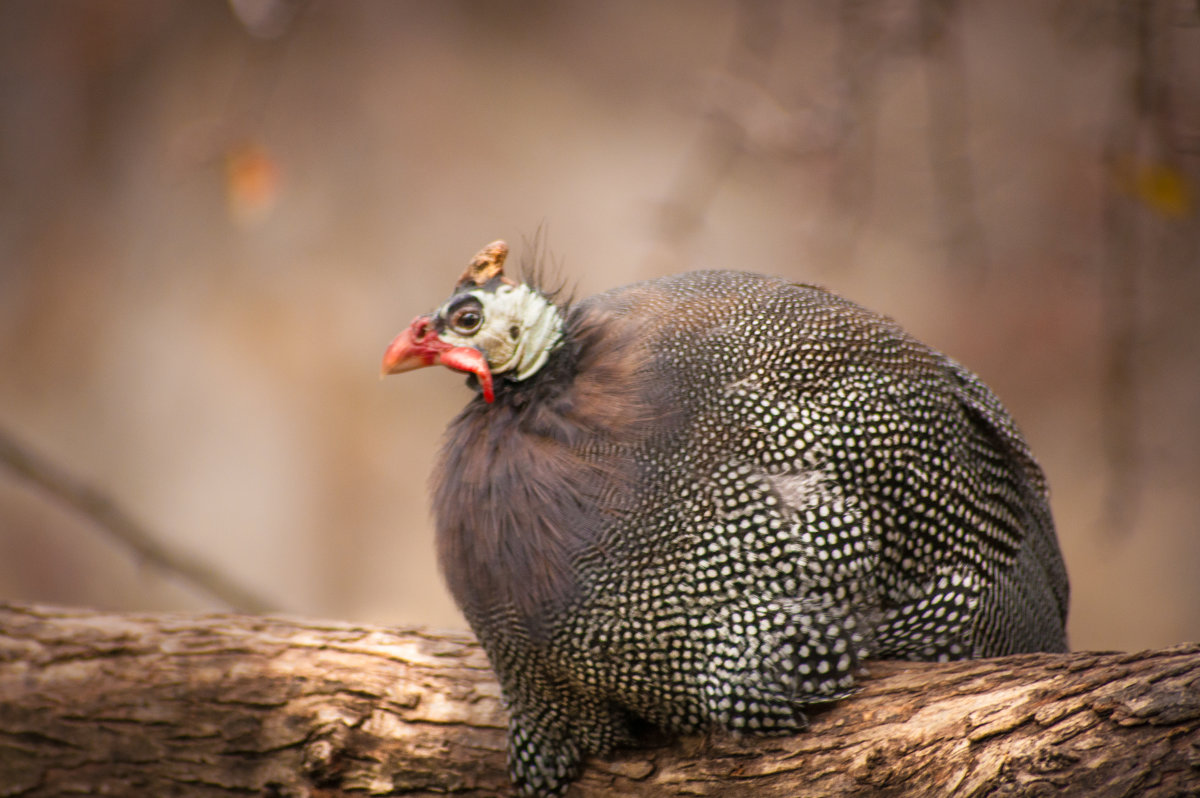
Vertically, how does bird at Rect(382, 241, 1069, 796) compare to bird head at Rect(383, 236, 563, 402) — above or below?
below

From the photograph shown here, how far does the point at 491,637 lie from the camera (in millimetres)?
2547

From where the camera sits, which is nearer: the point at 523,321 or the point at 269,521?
the point at 523,321

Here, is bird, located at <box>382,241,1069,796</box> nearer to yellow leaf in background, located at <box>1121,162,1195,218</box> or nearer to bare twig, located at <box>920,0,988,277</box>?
yellow leaf in background, located at <box>1121,162,1195,218</box>

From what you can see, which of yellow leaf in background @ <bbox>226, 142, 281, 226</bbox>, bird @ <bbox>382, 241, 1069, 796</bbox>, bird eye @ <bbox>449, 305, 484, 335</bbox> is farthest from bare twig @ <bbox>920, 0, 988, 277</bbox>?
yellow leaf in background @ <bbox>226, 142, 281, 226</bbox>

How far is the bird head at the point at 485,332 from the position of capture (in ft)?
8.46

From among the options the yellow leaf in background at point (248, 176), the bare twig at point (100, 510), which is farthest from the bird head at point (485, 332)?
the yellow leaf in background at point (248, 176)

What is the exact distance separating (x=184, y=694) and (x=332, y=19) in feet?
16.1

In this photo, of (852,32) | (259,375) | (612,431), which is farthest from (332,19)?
(612,431)

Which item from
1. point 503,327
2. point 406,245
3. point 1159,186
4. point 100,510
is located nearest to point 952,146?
point 1159,186

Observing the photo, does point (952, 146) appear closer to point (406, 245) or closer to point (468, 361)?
point (406, 245)

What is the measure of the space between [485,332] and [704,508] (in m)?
0.72

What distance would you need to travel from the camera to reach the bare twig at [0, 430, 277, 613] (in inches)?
135

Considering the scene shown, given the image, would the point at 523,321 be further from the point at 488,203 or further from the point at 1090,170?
the point at 1090,170

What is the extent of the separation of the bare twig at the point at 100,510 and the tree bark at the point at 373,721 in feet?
1.32
